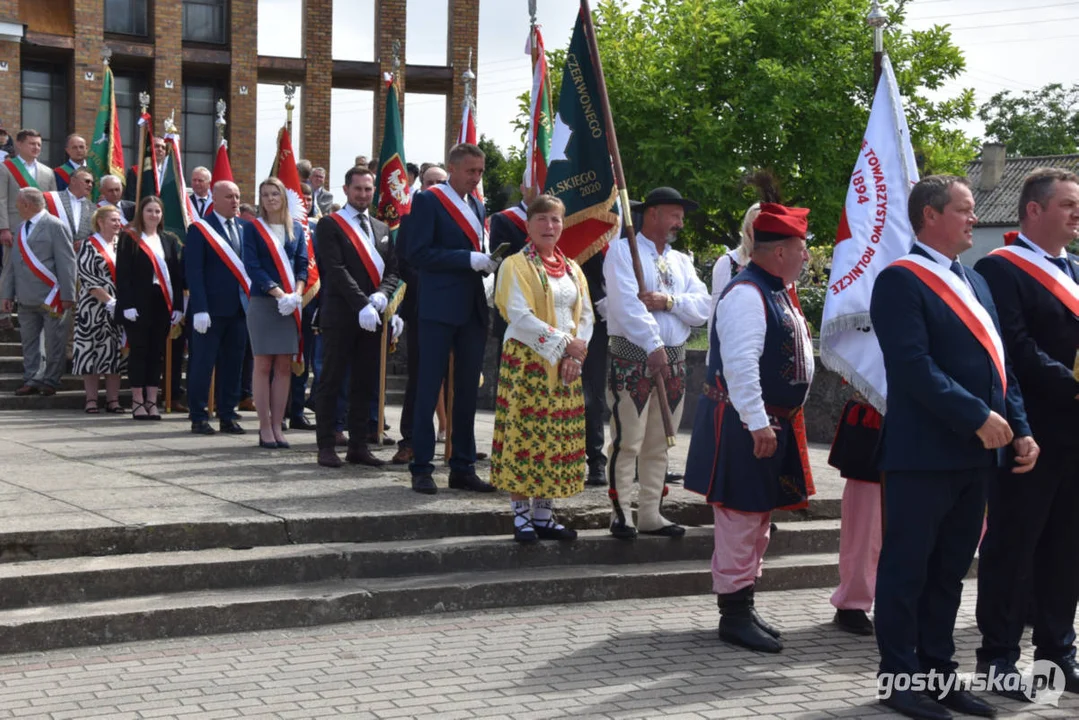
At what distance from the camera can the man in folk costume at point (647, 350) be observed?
24.2 ft

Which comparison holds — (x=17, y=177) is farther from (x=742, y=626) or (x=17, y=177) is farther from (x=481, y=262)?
(x=742, y=626)

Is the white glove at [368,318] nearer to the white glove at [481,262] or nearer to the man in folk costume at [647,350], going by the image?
the white glove at [481,262]

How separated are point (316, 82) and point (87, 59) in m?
5.27

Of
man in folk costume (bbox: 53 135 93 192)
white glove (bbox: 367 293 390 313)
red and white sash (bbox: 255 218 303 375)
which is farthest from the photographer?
man in folk costume (bbox: 53 135 93 192)

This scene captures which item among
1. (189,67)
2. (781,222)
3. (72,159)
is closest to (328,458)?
(781,222)

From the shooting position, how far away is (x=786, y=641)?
637 centimetres

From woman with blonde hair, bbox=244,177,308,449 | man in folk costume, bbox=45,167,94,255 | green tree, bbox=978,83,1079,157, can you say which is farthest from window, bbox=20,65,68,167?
green tree, bbox=978,83,1079,157

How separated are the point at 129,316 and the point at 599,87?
18.8 ft

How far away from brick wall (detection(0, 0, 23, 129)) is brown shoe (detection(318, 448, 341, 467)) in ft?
62.8

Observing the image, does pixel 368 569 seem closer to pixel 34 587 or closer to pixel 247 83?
pixel 34 587

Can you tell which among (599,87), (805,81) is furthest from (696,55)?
(599,87)

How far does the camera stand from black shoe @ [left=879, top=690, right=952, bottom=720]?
511cm

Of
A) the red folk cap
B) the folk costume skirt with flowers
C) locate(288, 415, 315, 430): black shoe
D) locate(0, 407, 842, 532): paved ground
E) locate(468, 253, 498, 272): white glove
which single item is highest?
the red folk cap

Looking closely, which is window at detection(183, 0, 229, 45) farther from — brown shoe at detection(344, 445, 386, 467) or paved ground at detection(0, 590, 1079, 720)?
paved ground at detection(0, 590, 1079, 720)
